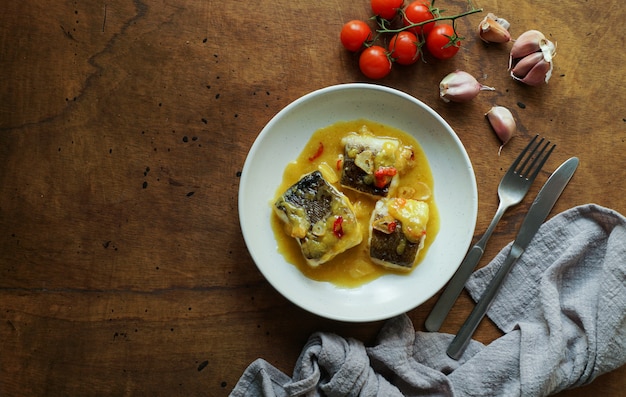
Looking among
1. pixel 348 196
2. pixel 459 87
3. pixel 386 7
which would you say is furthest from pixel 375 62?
pixel 348 196

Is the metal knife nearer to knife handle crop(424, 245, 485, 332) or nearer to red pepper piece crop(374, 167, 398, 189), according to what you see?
knife handle crop(424, 245, 485, 332)

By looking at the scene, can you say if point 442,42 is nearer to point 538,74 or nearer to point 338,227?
point 538,74

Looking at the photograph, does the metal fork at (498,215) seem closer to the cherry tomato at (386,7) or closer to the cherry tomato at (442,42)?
the cherry tomato at (442,42)

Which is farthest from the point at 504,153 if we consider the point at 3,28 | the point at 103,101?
the point at 3,28

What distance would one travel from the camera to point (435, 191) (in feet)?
9.73

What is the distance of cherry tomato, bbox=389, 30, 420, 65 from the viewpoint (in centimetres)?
287

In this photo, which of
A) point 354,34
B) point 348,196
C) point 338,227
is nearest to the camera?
point 338,227

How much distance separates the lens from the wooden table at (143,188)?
2943 millimetres

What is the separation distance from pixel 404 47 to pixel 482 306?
1.41 metres

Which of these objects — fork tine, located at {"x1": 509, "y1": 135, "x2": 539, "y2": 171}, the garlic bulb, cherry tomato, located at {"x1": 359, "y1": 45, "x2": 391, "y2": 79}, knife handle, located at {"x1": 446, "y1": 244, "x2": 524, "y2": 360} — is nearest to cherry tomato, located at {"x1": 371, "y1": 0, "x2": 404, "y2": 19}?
cherry tomato, located at {"x1": 359, "y1": 45, "x2": 391, "y2": 79}

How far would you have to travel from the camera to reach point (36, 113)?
2955 mm

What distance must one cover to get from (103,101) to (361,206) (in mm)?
1484

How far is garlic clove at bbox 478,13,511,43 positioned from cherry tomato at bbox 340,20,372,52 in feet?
1.98

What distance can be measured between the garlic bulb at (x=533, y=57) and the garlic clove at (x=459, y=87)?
255mm
